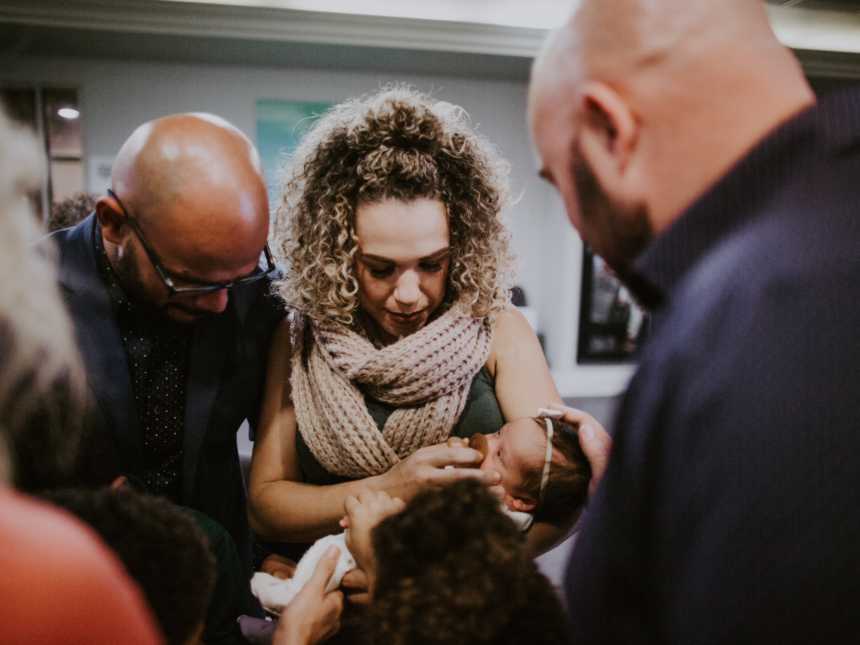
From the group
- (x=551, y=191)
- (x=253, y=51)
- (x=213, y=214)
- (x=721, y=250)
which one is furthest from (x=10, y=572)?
(x=551, y=191)

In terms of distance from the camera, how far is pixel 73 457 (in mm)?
1357

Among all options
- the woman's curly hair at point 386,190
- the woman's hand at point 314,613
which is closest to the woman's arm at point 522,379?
the woman's curly hair at point 386,190

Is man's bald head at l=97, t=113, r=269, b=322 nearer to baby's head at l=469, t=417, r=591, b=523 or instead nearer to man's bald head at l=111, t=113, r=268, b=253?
man's bald head at l=111, t=113, r=268, b=253

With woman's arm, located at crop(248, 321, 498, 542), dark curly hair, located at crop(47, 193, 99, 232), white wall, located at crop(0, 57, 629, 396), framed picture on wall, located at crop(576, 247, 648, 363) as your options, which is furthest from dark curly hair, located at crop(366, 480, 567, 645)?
framed picture on wall, located at crop(576, 247, 648, 363)

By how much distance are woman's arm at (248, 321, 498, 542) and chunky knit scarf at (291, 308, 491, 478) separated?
0.09 metres

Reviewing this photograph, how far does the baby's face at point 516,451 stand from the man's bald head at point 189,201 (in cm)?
80

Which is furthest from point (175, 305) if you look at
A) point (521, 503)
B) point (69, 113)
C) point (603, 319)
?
Answer: point (603, 319)

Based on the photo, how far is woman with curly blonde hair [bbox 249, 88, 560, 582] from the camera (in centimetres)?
154

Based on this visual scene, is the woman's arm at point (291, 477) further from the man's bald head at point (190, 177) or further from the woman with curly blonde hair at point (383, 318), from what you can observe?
the man's bald head at point (190, 177)

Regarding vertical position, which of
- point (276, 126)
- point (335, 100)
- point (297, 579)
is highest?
point (335, 100)

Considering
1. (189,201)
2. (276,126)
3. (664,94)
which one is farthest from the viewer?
(276,126)

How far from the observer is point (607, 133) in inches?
29.0

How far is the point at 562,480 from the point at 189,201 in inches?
46.1

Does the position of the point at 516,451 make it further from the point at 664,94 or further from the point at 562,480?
the point at 664,94
